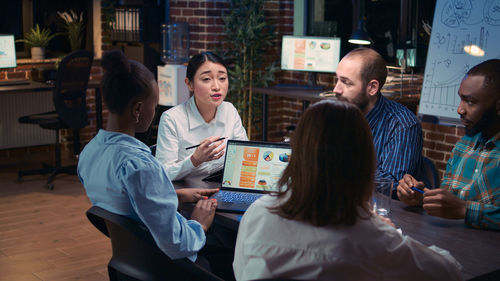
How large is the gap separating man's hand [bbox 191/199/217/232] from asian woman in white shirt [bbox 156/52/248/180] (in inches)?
16.4

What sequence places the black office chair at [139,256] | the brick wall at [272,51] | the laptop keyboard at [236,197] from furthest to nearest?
the brick wall at [272,51], the laptop keyboard at [236,197], the black office chair at [139,256]

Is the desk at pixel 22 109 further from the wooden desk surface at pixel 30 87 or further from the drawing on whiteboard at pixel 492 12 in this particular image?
the drawing on whiteboard at pixel 492 12

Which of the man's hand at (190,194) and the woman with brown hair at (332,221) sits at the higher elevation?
the woman with brown hair at (332,221)

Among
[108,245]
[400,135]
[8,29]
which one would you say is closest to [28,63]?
[8,29]

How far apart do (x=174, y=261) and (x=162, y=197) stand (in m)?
0.21

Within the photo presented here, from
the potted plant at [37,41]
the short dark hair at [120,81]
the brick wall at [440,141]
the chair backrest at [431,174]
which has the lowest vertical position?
the brick wall at [440,141]

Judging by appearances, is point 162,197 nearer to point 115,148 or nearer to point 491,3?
point 115,148

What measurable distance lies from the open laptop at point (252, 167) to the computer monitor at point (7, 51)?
14.5 ft

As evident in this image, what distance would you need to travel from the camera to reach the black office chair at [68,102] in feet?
18.6

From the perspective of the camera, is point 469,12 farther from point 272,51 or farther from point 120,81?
point 120,81

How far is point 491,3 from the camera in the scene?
454 cm

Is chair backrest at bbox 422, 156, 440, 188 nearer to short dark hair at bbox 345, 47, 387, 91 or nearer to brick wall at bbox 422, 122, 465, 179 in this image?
short dark hair at bbox 345, 47, 387, 91

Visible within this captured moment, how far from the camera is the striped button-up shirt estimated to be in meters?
2.68

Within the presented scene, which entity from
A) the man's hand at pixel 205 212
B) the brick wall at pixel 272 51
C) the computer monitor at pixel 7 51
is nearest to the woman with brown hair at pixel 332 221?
the man's hand at pixel 205 212
